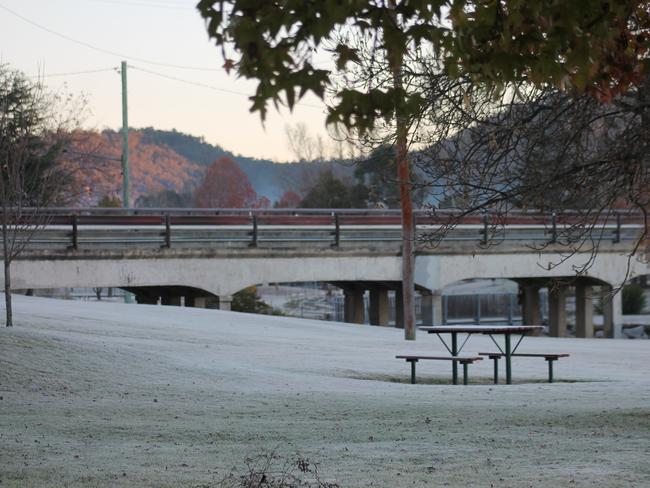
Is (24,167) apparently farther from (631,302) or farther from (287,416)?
(631,302)

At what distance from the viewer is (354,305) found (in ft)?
114

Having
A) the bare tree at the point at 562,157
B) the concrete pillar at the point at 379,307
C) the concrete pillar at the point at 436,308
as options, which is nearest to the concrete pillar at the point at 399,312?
the concrete pillar at the point at 379,307

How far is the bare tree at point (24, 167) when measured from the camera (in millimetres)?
18359

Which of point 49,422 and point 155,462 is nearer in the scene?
point 155,462

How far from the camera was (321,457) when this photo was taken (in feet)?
27.8

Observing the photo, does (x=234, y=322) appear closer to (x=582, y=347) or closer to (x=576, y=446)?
(x=582, y=347)

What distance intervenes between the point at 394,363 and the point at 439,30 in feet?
45.8

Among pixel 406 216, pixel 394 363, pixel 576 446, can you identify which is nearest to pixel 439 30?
pixel 576 446

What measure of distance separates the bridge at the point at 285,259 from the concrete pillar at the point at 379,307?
0.10 feet

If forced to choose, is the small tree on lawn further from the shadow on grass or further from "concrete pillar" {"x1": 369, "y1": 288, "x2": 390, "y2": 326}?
"concrete pillar" {"x1": 369, "y1": 288, "x2": 390, "y2": 326}

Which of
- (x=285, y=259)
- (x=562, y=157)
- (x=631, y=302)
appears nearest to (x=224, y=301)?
(x=285, y=259)

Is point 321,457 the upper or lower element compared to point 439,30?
lower

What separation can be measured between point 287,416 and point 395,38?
6.64 metres

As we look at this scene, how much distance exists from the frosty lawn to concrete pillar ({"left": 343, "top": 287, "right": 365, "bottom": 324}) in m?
14.0
